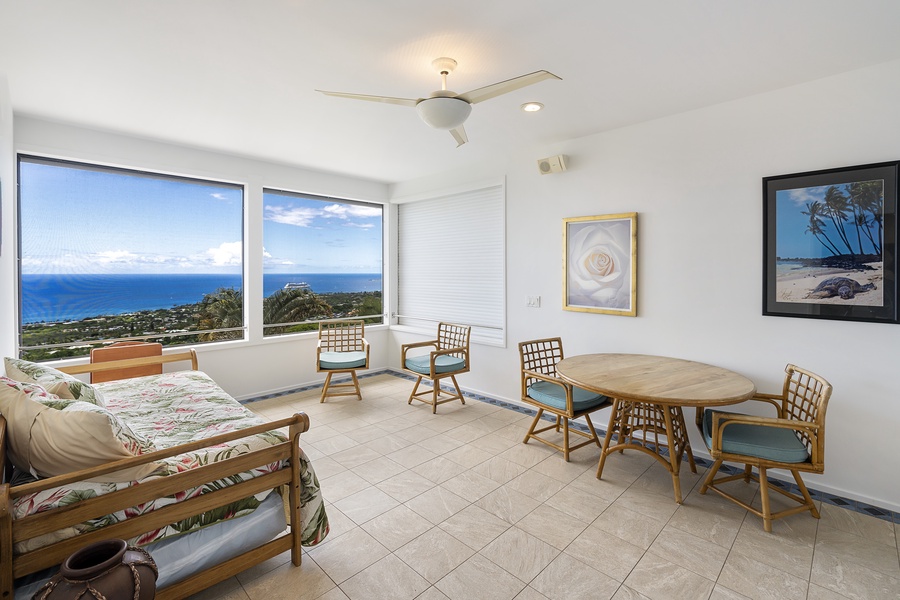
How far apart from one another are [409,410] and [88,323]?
320cm

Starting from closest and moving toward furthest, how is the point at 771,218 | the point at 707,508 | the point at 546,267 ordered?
the point at 707,508
the point at 771,218
the point at 546,267

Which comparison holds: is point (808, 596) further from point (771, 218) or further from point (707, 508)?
point (771, 218)

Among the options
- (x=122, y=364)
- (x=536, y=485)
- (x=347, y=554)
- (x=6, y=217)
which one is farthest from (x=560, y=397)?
(x=6, y=217)

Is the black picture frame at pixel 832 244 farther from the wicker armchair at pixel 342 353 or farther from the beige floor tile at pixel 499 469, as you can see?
the wicker armchair at pixel 342 353

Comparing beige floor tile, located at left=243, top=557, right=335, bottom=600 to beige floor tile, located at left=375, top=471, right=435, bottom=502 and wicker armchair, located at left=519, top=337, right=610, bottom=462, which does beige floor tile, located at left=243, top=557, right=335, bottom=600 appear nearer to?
beige floor tile, located at left=375, top=471, right=435, bottom=502

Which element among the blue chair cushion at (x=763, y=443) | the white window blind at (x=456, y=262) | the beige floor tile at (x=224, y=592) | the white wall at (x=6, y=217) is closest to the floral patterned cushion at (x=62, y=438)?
the beige floor tile at (x=224, y=592)

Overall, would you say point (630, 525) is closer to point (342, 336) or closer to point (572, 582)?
point (572, 582)

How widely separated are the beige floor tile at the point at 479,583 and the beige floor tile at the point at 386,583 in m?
0.12

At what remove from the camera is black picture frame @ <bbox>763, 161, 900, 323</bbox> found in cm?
253

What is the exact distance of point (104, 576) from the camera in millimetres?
1271

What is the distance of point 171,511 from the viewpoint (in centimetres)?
170

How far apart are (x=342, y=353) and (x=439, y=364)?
1.40m

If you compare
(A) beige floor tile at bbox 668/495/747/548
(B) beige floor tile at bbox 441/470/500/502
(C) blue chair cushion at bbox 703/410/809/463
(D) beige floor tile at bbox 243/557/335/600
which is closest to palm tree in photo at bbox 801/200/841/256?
(C) blue chair cushion at bbox 703/410/809/463

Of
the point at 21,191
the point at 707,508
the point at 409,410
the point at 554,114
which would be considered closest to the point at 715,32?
the point at 554,114
